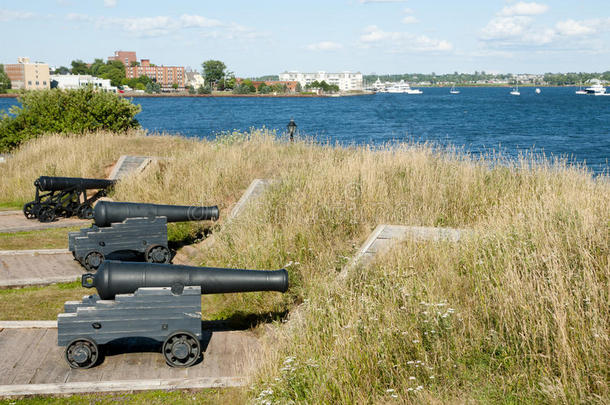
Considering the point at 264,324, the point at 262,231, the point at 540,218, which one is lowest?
the point at 264,324

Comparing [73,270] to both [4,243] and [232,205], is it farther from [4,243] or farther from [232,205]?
[232,205]

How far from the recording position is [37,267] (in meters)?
8.64

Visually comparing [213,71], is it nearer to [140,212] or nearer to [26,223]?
[26,223]

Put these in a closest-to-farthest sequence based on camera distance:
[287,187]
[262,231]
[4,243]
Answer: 1. [262,231]
2. [287,187]
3. [4,243]

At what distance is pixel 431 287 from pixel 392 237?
5.47 ft

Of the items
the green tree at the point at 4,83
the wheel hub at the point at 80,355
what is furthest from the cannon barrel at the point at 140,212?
the green tree at the point at 4,83

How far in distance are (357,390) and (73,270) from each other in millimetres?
5760

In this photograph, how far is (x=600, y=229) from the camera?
17.2ft

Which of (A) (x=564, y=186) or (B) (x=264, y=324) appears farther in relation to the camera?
(A) (x=564, y=186)

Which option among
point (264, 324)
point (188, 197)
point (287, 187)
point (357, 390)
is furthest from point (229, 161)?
point (357, 390)

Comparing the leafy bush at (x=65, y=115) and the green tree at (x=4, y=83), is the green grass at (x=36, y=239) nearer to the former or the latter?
the leafy bush at (x=65, y=115)

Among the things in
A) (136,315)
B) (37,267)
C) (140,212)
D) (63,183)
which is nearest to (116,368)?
(136,315)

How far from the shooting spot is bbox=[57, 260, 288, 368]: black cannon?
5156 millimetres

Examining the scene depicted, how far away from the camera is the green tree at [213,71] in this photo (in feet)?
546
